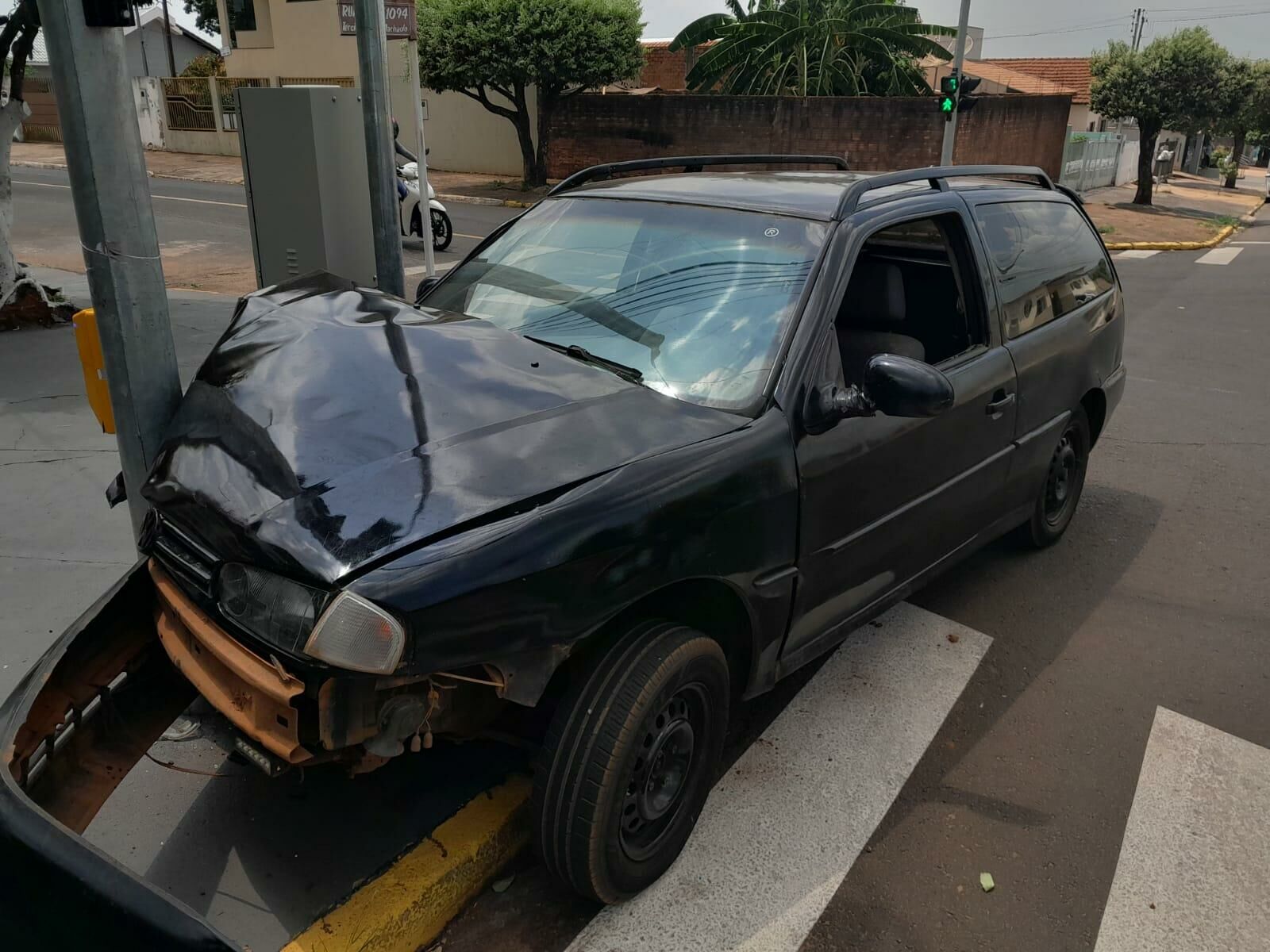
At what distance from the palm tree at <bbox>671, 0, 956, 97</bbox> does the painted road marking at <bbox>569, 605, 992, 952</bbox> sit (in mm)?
24507

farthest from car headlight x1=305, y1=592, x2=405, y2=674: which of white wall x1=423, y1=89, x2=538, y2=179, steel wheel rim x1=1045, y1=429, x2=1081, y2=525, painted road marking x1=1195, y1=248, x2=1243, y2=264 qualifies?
white wall x1=423, y1=89, x2=538, y2=179

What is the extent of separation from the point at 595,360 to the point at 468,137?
28.0 metres

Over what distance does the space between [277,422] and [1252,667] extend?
3847mm

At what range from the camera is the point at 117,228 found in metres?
3.11

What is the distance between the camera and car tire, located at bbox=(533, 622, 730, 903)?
2.45 m

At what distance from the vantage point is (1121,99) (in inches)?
1088

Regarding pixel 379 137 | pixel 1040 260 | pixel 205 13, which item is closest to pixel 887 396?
pixel 1040 260

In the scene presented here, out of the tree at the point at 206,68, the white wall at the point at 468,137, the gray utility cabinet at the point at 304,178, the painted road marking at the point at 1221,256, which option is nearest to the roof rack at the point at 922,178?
the gray utility cabinet at the point at 304,178

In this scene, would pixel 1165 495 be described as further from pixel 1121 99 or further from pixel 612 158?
pixel 1121 99

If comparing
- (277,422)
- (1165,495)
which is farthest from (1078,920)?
(1165,495)

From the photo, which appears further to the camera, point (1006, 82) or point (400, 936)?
point (1006, 82)

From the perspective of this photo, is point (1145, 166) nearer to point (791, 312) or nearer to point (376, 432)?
point (791, 312)

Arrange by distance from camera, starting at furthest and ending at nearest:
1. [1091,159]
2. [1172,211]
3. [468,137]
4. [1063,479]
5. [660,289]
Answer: [1091,159] < [468,137] < [1172,211] < [1063,479] < [660,289]

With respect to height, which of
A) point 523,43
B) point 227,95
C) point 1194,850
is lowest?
point 1194,850
